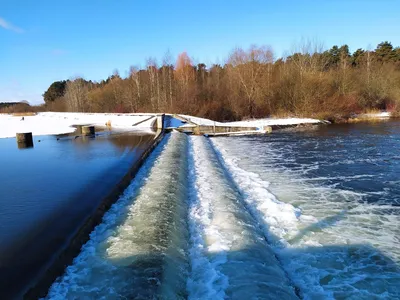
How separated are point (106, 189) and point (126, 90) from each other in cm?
4896

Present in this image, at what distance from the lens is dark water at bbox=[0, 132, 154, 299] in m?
4.14

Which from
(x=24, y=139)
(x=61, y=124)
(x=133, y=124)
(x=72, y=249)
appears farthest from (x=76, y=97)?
(x=72, y=249)

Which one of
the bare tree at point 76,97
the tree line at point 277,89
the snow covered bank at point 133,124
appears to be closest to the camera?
the snow covered bank at point 133,124

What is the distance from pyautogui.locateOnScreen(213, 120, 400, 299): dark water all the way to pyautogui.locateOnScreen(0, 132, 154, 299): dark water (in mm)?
3695

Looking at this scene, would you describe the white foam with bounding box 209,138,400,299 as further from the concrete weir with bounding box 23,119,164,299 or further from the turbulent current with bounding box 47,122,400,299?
the concrete weir with bounding box 23,119,164,299

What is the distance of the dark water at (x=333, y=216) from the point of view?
15.0ft

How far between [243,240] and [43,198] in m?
4.47

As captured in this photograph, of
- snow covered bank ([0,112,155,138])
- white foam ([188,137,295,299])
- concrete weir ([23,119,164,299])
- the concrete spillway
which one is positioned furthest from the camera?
snow covered bank ([0,112,155,138])

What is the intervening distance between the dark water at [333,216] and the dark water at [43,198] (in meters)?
3.69

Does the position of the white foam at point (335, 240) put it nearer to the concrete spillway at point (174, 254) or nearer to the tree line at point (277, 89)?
the concrete spillway at point (174, 254)

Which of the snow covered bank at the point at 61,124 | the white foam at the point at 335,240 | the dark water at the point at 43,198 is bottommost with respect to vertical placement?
the white foam at the point at 335,240

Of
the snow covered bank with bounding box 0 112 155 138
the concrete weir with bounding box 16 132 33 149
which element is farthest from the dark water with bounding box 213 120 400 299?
the snow covered bank with bounding box 0 112 155 138

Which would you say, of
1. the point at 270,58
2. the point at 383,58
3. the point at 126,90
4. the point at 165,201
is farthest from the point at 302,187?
the point at 383,58

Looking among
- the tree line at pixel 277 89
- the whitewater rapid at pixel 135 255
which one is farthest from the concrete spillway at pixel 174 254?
the tree line at pixel 277 89
